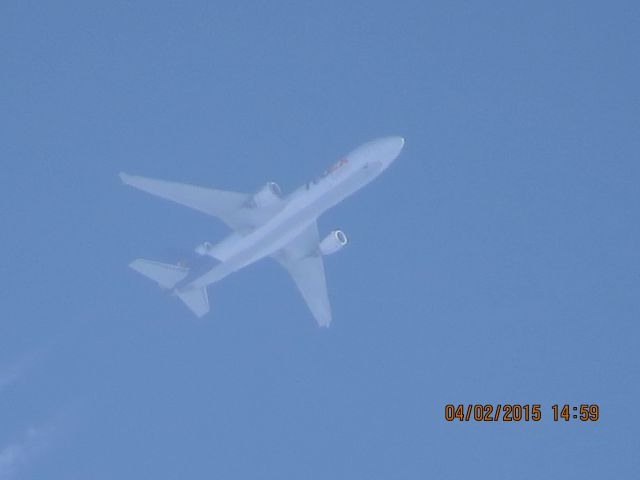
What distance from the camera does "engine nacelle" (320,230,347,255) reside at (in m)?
64.6

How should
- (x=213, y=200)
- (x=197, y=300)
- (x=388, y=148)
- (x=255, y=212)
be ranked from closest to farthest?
1. (x=388, y=148)
2. (x=255, y=212)
3. (x=213, y=200)
4. (x=197, y=300)

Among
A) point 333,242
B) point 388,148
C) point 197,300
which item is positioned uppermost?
point 388,148

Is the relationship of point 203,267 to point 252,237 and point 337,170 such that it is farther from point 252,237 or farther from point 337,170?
point 337,170

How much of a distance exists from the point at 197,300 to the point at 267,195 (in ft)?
32.4

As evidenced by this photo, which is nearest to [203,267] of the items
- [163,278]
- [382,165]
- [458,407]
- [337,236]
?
[163,278]

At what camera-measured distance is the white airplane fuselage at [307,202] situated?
59.8 metres

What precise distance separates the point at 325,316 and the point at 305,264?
441cm

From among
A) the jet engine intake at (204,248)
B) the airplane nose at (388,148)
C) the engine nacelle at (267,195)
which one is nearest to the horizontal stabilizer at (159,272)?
the jet engine intake at (204,248)

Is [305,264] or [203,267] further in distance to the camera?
[305,264]

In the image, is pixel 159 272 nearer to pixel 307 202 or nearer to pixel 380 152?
Result: pixel 307 202

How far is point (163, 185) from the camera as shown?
203 feet

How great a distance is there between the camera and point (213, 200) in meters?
63.7

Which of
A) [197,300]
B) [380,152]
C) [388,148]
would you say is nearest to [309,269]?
[197,300]

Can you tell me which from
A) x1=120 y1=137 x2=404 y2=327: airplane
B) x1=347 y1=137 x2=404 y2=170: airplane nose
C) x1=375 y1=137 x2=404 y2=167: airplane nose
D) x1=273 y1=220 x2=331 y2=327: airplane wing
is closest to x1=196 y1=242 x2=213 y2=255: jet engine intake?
x1=120 y1=137 x2=404 y2=327: airplane
